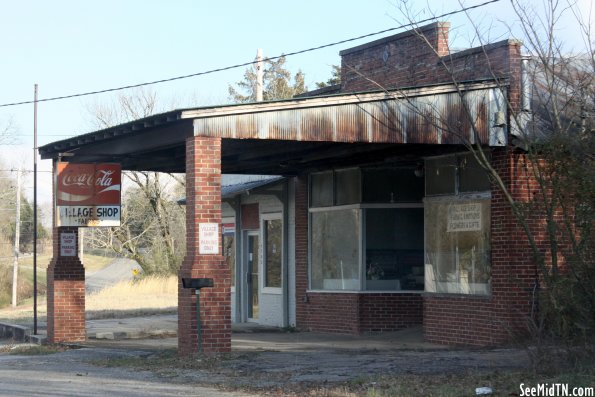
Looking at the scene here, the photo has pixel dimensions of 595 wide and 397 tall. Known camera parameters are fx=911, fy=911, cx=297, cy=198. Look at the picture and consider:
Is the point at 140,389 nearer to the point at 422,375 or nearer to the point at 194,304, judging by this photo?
the point at 194,304

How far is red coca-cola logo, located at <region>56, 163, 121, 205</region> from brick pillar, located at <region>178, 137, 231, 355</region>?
4617mm

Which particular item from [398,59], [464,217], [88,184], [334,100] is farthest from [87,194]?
[464,217]

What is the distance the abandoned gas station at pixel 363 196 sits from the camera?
14688 millimetres

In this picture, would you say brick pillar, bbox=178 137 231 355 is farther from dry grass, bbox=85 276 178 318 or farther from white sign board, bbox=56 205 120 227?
dry grass, bbox=85 276 178 318

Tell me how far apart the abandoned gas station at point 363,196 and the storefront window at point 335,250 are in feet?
0.14

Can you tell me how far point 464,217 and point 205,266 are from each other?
509 cm

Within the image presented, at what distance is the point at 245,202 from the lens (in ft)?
Answer: 78.9

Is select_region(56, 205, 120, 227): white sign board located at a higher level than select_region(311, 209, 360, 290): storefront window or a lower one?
higher

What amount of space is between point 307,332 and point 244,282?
3806 mm

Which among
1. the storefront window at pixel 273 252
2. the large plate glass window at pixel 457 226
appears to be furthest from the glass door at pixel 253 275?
the large plate glass window at pixel 457 226

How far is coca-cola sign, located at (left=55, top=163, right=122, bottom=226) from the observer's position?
18688 mm

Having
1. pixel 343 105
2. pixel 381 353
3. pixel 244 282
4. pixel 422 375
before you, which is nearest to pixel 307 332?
pixel 244 282

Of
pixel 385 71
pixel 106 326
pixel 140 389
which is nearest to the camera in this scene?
pixel 140 389

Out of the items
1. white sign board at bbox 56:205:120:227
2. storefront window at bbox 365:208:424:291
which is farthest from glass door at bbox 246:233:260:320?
white sign board at bbox 56:205:120:227
